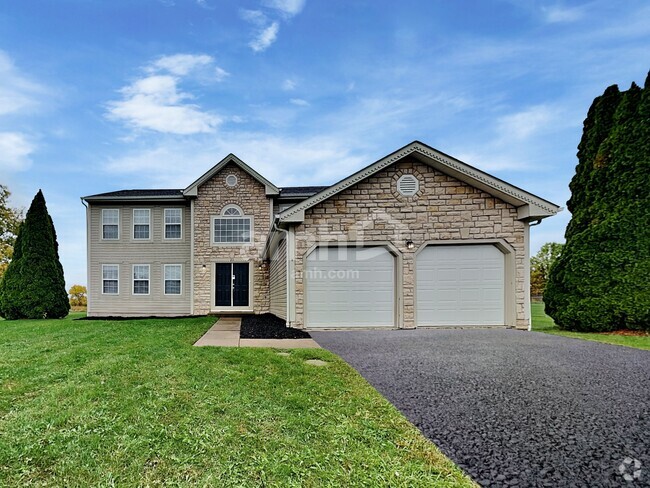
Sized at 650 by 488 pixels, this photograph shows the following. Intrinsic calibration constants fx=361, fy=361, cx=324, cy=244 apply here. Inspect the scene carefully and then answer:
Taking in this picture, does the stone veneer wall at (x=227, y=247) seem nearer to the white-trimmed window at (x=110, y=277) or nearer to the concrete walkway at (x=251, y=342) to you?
the white-trimmed window at (x=110, y=277)

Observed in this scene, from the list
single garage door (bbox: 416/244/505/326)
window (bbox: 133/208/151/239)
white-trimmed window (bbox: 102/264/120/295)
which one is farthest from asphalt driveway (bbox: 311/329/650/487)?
white-trimmed window (bbox: 102/264/120/295)

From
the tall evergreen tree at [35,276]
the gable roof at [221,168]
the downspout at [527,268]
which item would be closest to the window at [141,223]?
the gable roof at [221,168]

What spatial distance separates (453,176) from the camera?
981cm

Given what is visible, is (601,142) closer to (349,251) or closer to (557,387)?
(349,251)

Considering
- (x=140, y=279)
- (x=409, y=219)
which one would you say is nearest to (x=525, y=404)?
(x=409, y=219)

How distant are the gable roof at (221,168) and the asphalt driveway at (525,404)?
31.8 feet

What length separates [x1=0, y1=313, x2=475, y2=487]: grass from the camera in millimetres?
2270

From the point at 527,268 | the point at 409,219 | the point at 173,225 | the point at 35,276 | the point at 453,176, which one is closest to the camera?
the point at 527,268

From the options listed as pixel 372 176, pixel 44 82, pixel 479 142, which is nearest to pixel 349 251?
pixel 372 176

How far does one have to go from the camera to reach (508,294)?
9516 mm

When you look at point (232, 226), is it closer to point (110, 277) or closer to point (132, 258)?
point (132, 258)

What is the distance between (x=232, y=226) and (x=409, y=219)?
8375 mm

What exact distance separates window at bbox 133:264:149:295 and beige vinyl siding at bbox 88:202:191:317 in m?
0.14

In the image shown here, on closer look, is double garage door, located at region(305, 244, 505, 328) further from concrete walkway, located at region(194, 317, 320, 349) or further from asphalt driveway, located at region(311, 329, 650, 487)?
asphalt driveway, located at region(311, 329, 650, 487)
